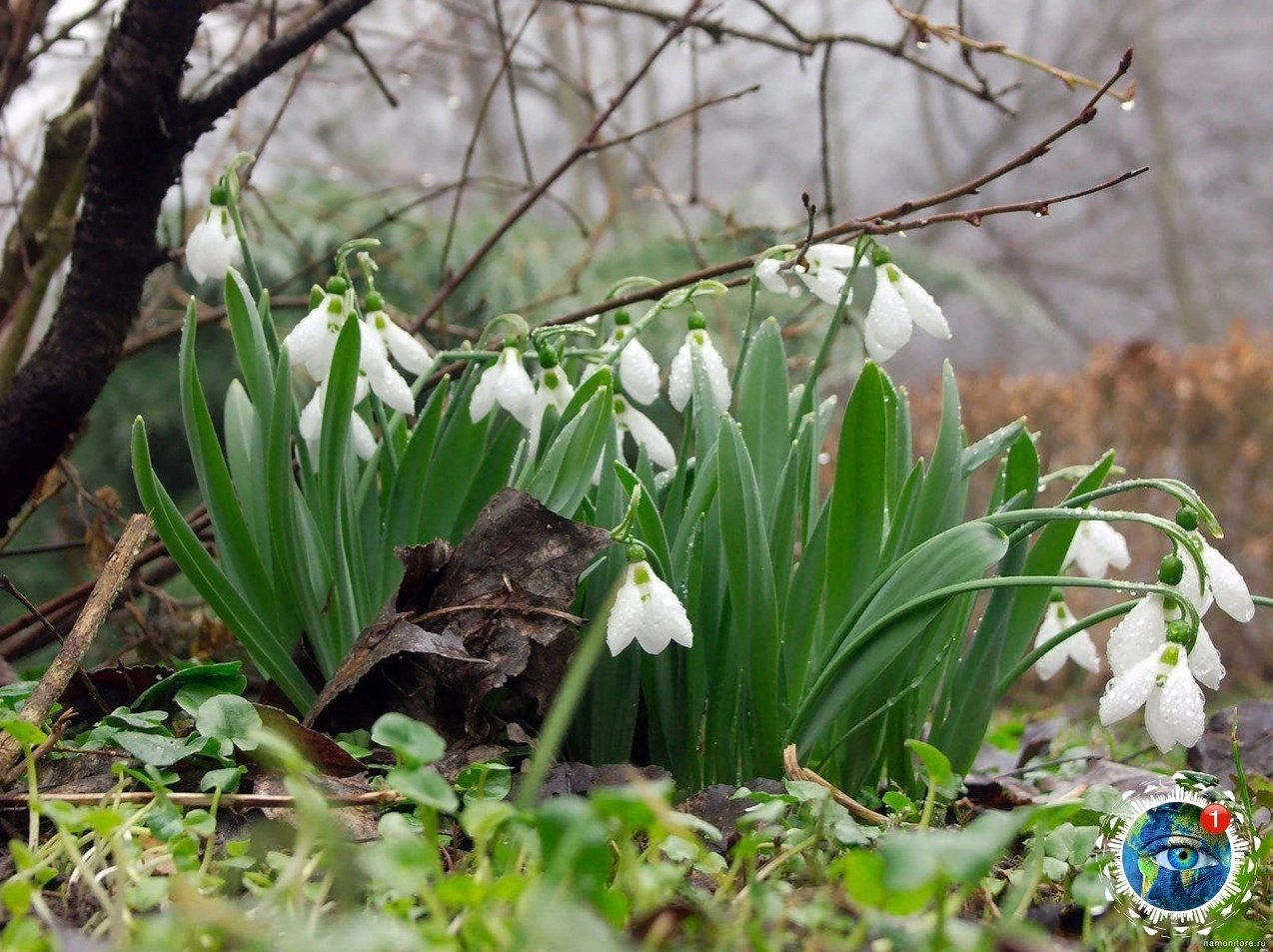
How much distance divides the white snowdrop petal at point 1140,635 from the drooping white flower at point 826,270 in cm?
52

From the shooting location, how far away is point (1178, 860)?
3.18ft

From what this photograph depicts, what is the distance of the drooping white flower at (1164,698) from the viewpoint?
1025mm

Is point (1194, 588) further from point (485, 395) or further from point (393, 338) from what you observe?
point (393, 338)

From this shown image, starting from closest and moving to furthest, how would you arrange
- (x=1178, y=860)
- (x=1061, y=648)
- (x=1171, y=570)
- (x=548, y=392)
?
(x=1178, y=860), (x=1171, y=570), (x=548, y=392), (x=1061, y=648)

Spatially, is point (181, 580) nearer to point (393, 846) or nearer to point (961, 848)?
point (393, 846)

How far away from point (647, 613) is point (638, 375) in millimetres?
382

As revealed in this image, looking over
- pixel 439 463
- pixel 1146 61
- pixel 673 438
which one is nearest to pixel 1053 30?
pixel 1146 61

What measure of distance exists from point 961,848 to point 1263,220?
14.8m

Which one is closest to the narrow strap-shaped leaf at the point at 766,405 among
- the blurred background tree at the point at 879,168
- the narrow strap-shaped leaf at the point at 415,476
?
the narrow strap-shaped leaf at the point at 415,476

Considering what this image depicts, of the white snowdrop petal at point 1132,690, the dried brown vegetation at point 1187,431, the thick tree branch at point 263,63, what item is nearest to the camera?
the white snowdrop petal at point 1132,690

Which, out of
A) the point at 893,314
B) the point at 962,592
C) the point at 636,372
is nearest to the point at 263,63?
the point at 636,372

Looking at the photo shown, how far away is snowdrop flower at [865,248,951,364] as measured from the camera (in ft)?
4.25

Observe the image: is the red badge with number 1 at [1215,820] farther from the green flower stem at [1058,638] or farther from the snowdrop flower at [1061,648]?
the snowdrop flower at [1061,648]

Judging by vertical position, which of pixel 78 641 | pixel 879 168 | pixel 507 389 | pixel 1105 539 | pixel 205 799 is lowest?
pixel 205 799
